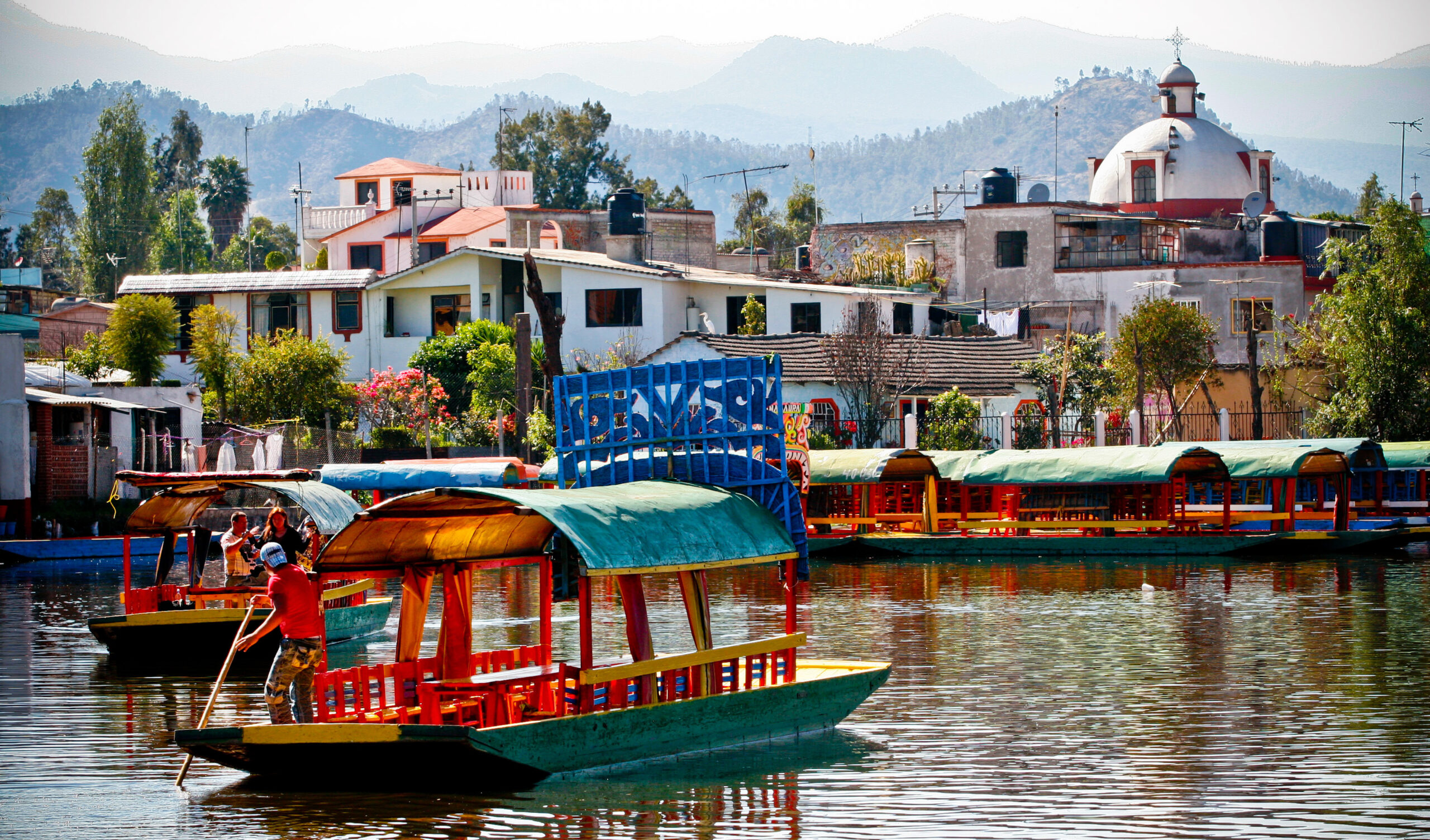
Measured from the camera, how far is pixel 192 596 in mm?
22750

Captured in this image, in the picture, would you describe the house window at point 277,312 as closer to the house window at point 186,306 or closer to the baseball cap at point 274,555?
the house window at point 186,306

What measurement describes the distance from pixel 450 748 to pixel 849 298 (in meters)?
39.6

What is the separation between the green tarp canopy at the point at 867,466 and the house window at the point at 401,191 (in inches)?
1594

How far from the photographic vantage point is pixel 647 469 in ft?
55.1

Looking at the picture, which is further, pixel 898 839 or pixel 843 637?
pixel 843 637

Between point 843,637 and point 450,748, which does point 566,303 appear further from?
point 450,748

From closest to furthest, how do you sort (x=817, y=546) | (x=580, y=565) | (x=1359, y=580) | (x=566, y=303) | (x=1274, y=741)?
(x=580, y=565)
(x=1274, y=741)
(x=1359, y=580)
(x=817, y=546)
(x=566, y=303)

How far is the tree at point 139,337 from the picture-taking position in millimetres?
49688

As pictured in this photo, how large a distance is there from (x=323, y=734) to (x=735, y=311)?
39.8 metres

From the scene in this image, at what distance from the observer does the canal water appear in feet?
43.0

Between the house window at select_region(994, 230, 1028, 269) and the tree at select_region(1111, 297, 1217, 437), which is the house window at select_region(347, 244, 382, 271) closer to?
the house window at select_region(994, 230, 1028, 269)

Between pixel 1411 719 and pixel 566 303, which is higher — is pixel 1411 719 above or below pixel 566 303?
below

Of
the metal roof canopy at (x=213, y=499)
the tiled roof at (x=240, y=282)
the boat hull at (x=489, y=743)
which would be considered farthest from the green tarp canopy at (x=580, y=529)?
the tiled roof at (x=240, y=282)

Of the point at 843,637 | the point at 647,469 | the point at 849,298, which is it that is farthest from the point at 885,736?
the point at 849,298
